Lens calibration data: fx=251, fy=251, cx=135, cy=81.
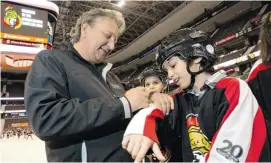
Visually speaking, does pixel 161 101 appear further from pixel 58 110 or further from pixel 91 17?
pixel 91 17

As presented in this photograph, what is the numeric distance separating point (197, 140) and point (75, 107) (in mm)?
644

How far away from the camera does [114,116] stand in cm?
97

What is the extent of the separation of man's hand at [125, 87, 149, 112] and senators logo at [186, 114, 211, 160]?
367 millimetres

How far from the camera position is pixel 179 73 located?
1.36m

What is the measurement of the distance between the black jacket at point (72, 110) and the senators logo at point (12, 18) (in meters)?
2.84

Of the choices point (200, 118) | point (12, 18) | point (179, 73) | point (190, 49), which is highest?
point (12, 18)

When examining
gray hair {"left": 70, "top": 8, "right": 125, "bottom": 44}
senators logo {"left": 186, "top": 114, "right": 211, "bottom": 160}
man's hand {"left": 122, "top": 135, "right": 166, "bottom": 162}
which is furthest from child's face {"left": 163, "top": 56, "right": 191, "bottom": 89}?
man's hand {"left": 122, "top": 135, "right": 166, "bottom": 162}

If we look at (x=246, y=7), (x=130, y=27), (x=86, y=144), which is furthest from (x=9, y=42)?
(x=130, y=27)

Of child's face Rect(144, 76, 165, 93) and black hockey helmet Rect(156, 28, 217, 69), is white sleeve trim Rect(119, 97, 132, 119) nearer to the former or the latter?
black hockey helmet Rect(156, 28, 217, 69)

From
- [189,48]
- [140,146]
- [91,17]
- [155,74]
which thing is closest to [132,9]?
[155,74]

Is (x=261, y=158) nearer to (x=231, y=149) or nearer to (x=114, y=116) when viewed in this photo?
(x=231, y=149)

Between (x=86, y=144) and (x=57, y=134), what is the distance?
Result: 0.60 feet

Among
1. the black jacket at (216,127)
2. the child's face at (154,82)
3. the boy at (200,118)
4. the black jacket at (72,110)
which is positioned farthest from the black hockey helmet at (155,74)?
the black jacket at (72,110)

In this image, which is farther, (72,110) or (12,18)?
(12,18)
